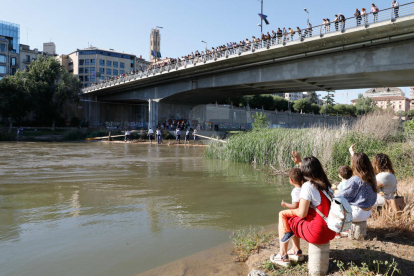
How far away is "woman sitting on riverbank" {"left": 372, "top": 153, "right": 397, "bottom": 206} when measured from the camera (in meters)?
5.67

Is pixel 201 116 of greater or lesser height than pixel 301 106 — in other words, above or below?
below

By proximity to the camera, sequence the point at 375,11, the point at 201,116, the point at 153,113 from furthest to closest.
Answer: the point at 201,116
the point at 153,113
the point at 375,11

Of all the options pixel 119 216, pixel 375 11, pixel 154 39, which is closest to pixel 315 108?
pixel 375 11

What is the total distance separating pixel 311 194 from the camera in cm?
392

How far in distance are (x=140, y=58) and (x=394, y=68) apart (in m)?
107

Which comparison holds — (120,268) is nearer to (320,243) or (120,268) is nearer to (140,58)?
(320,243)

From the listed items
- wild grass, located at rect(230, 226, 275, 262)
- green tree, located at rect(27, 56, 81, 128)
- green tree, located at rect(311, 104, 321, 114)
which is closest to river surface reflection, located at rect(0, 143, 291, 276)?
wild grass, located at rect(230, 226, 275, 262)

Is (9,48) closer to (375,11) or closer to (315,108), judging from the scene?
(315,108)

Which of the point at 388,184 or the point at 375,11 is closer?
the point at 388,184

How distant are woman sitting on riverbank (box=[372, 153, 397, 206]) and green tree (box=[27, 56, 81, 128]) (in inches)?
1946

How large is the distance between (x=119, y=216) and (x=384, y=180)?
5458 millimetres

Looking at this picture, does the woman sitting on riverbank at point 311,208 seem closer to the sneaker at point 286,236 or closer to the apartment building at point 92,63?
the sneaker at point 286,236

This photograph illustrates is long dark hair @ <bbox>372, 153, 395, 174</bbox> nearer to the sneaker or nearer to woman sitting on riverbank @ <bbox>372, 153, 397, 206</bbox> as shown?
woman sitting on riverbank @ <bbox>372, 153, 397, 206</bbox>

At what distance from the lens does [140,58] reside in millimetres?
117688
